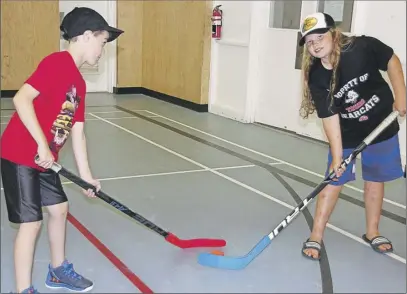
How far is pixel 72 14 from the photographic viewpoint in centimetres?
176

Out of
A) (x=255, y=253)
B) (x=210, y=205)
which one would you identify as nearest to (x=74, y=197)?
(x=210, y=205)

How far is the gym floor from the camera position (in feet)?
6.86

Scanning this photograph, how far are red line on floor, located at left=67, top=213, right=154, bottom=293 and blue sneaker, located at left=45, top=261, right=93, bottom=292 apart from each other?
6.6 inches

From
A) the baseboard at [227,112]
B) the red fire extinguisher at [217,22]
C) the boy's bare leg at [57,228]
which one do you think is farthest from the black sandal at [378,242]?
the red fire extinguisher at [217,22]

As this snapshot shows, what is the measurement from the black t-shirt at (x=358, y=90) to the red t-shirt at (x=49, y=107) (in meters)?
1.01

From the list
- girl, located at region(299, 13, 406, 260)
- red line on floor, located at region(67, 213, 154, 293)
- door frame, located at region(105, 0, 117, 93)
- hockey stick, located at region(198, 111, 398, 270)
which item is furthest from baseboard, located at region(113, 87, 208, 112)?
hockey stick, located at region(198, 111, 398, 270)

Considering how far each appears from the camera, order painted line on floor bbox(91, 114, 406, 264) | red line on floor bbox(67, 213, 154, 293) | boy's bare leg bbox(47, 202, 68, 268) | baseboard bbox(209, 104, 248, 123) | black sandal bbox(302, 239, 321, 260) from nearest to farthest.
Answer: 1. boy's bare leg bbox(47, 202, 68, 268)
2. red line on floor bbox(67, 213, 154, 293)
3. black sandal bbox(302, 239, 321, 260)
4. painted line on floor bbox(91, 114, 406, 264)
5. baseboard bbox(209, 104, 248, 123)

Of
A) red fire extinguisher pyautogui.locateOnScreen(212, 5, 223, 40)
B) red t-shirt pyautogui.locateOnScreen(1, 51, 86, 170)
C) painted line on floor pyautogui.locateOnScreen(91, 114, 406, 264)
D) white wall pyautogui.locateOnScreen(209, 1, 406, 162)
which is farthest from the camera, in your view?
red fire extinguisher pyautogui.locateOnScreen(212, 5, 223, 40)

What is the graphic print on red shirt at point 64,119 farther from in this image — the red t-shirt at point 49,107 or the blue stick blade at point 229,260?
the blue stick blade at point 229,260

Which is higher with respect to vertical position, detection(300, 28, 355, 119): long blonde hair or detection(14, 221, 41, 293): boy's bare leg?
detection(300, 28, 355, 119): long blonde hair

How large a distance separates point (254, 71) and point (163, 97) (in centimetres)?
183

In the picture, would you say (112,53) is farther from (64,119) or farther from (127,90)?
(64,119)

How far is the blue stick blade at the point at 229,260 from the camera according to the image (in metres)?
2.17

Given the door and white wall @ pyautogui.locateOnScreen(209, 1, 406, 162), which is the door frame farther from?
white wall @ pyautogui.locateOnScreen(209, 1, 406, 162)
